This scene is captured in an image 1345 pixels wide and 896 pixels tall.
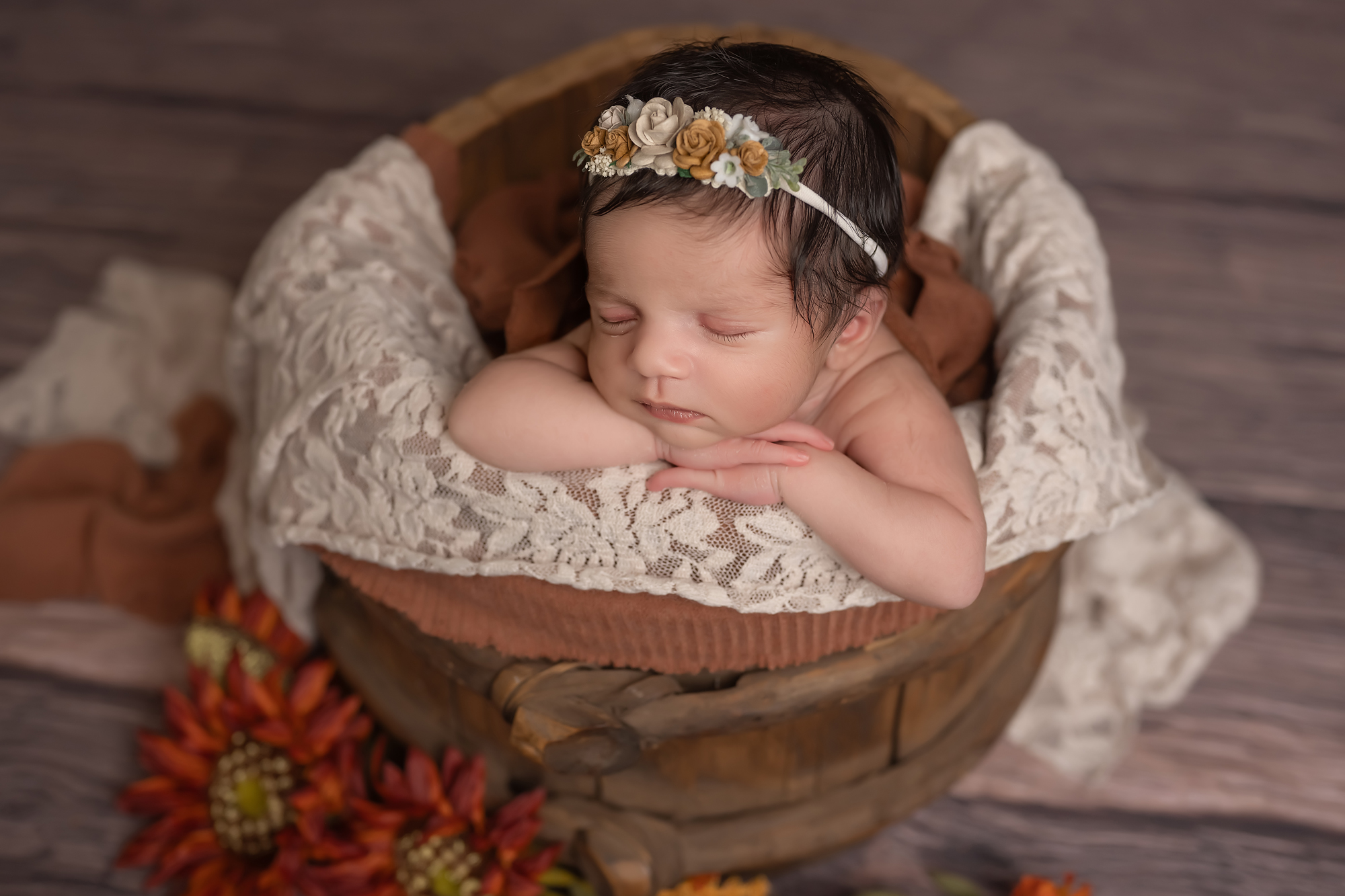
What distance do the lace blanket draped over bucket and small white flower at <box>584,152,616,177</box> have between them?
0.81ft

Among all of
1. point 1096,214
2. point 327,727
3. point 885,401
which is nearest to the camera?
point 885,401

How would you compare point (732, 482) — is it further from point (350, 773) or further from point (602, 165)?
point (350, 773)

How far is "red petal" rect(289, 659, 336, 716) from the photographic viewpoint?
1.35m

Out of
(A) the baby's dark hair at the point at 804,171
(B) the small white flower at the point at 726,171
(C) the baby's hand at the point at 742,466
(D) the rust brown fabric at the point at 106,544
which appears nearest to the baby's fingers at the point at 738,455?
(C) the baby's hand at the point at 742,466

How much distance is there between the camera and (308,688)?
135cm

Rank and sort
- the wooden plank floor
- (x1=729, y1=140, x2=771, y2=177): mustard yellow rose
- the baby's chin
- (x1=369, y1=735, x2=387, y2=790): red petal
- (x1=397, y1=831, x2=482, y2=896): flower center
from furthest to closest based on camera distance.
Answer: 1. the wooden plank floor
2. (x1=369, y1=735, x2=387, y2=790): red petal
3. (x1=397, y1=831, x2=482, y2=896): flower center
4. the baby's chin
5. (x1=729, y1=140, x2=771, y2=177): mustard yellow rose

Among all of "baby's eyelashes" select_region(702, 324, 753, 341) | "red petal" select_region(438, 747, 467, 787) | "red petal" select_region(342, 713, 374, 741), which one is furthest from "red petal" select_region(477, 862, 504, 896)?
"baby's eyelashes" select_region(702, 324, 753, 341)

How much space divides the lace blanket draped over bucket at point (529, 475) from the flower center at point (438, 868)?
1.06 ft

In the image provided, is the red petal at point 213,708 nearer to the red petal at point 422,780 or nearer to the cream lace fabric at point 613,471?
the cream lace fabric at point 613,471

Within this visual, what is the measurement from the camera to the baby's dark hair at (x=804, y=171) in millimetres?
940

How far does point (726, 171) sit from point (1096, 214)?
1464 millimetres

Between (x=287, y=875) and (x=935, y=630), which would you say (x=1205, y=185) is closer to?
(x=935, y=630)

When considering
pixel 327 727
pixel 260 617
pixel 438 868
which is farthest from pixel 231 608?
pixel 438 868

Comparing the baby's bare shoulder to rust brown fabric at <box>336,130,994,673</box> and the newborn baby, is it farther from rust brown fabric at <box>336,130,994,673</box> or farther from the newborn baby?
rust brown fabric at <box>336,130,994,673</box>
